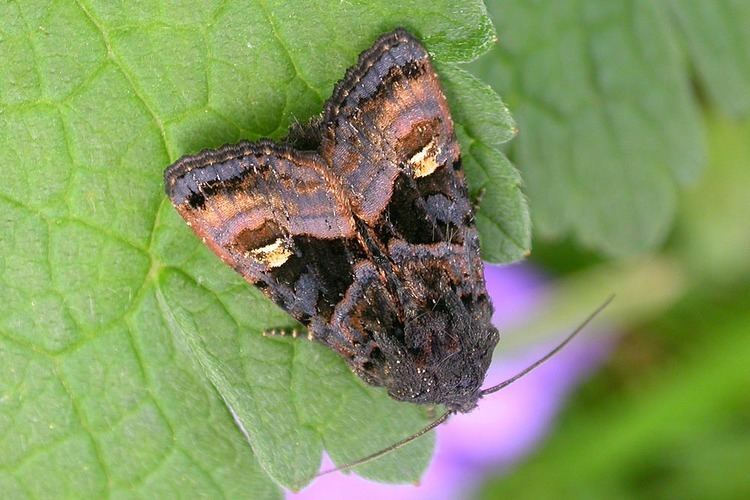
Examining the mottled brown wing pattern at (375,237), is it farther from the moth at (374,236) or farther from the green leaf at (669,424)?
the green leaf at (669,424)

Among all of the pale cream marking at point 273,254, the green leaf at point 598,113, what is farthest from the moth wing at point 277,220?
the green leaf at point 598,113

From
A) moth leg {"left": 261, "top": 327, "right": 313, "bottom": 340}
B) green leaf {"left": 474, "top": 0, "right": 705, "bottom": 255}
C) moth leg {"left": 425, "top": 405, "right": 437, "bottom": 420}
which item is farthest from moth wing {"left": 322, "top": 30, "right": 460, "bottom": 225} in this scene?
green leaf {"left": 474, "top": 0, "right": 705, "bottom": 255}

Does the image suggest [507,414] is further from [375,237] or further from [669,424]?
[375,237]

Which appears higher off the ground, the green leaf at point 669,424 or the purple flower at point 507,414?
the purple flower at point 507,414

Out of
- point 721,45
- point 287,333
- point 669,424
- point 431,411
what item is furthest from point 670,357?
point 287,333

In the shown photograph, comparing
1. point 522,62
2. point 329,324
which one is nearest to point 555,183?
point 522,62

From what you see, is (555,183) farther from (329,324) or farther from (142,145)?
(142,145)

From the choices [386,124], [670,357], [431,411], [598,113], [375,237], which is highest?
[386,124]
